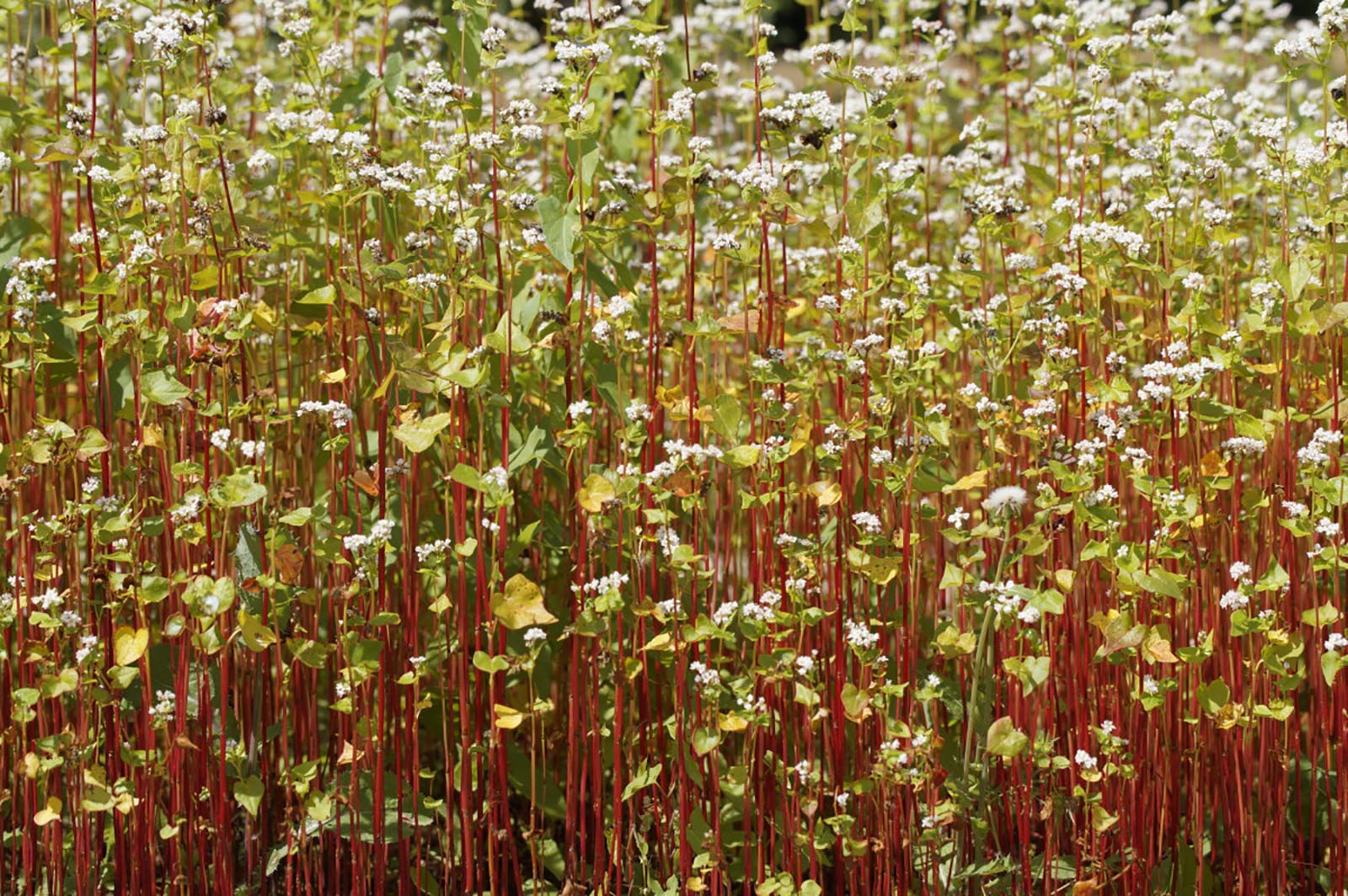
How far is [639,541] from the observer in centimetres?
191

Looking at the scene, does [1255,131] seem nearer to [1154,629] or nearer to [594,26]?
[1154,629]

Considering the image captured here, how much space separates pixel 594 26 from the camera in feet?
7.08

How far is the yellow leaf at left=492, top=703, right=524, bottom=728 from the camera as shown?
5.70ft

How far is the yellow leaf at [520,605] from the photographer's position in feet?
5.61

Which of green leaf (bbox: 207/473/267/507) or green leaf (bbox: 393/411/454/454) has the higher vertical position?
green leaf (bbox: 393/411/454/454)

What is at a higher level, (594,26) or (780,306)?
(594,26)

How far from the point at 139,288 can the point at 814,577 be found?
1144 mm

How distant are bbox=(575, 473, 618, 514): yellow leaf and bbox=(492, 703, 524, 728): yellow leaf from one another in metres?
0.27

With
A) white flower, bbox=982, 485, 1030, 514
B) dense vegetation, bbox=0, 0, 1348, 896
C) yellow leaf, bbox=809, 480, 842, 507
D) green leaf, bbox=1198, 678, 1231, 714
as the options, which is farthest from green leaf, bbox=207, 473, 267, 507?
green leaf, bbox=1198, 678, 1231, 714

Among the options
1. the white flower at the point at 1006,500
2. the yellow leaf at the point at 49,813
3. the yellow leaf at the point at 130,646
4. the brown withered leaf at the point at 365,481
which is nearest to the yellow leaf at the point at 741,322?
the white flower at the point at 1006,500

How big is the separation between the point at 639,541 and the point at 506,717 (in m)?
0.30

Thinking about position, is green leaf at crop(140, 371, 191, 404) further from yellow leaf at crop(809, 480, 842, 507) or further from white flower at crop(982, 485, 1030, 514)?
white flower at crop(982, 485, 1030, 514)

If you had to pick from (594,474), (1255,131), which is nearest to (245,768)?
(594,474)

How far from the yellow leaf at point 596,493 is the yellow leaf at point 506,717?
27cm
